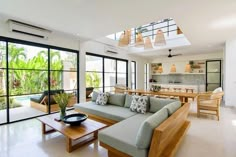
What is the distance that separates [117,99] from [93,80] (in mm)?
2597

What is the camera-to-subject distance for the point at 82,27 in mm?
4090

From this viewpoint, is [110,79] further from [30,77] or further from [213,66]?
[213,66]

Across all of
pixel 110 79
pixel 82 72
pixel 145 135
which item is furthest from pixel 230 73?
pixel 82 72

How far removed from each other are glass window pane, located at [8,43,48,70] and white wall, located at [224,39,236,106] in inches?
281

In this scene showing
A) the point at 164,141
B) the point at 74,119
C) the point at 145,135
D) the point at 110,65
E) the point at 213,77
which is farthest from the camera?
the point at 213,77

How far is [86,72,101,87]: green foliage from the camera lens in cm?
602

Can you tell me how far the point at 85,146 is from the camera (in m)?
2.54

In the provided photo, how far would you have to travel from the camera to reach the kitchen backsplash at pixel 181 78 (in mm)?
8844

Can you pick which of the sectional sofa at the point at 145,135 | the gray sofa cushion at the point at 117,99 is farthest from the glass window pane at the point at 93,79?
the sectional sofa at the point at 145,135

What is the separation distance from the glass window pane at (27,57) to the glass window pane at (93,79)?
6.17 ft

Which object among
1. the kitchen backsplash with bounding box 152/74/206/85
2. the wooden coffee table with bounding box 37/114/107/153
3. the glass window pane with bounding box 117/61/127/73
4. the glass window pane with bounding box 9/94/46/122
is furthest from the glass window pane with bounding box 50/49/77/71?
the kitchen backsplash with bounding box 152/74/206/85

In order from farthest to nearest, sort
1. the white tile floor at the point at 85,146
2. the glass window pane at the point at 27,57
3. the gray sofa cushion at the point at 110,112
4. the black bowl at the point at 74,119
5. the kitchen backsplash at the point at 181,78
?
the kitchen backsplash at the point at 181,78 → the glass window pane at the point at 27,57 → the gray sofa cushion at the point at 110,112 → the black bowl at the point at 74,119 → the white tile floor at the point at 85,146

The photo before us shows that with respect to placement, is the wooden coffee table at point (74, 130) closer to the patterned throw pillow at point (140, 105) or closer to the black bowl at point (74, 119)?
the black bowl at point (74, 119)

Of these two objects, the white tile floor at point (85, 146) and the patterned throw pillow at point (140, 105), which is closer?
the white tile floor at point (85, 146)
